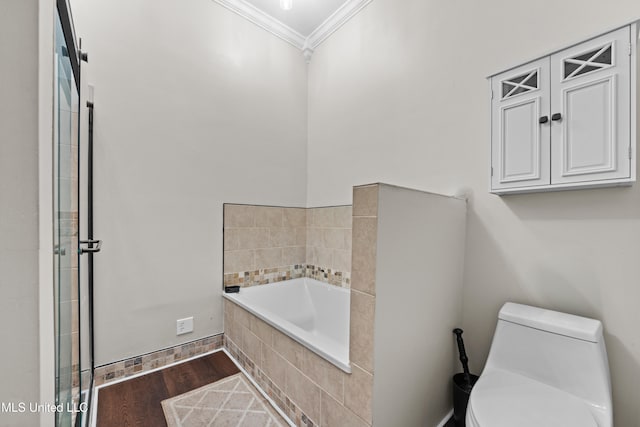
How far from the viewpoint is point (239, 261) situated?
8.20 ft

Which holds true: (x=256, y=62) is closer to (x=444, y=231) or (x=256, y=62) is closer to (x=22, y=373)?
(x=444, y=231)

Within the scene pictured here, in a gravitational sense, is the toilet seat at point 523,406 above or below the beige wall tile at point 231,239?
below

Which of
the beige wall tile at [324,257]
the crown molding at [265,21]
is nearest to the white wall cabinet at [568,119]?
the beige wall tile at [324,257]

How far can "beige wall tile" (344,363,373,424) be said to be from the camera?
3.74 feet

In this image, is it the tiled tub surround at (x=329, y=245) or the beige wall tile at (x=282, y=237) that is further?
the beige wall tile at (x=282, y=237)

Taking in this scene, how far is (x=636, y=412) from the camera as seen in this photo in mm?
1204

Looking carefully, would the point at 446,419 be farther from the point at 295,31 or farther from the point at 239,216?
the point at 295,31

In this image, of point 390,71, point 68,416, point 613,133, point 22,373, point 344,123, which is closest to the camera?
point 22,373

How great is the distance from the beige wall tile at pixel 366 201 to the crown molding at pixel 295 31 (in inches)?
84.6

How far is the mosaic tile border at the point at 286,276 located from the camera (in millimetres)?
2486

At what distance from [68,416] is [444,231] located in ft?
5.97

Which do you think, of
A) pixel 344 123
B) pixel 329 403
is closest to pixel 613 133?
pixel 329 403

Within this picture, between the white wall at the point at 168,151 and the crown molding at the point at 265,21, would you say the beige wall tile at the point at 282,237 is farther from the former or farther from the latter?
the crown molding at the point at 265,21

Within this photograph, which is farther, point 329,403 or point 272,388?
point 272,388
